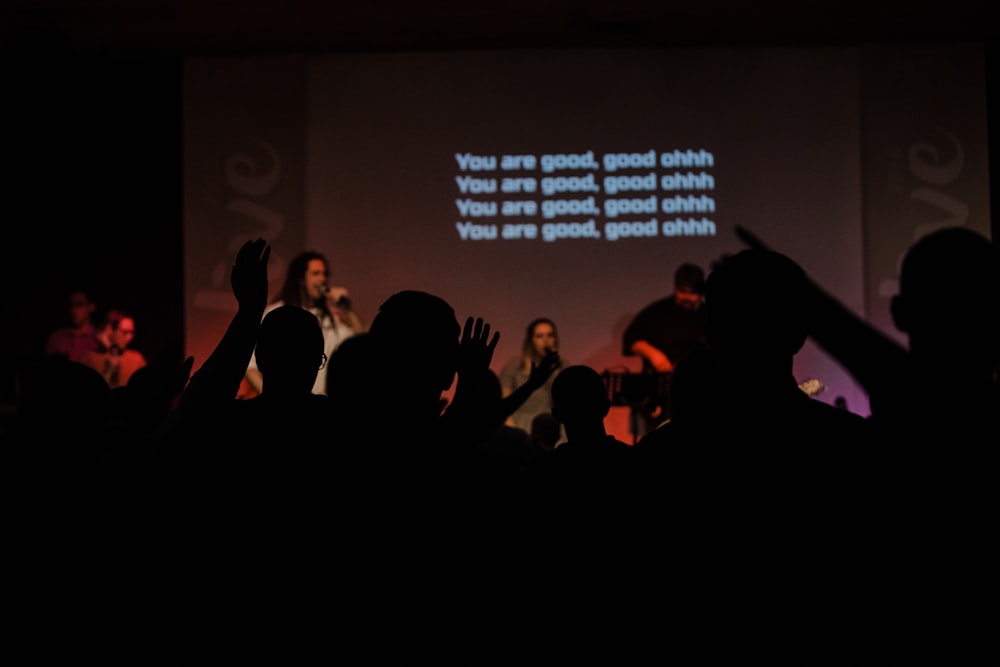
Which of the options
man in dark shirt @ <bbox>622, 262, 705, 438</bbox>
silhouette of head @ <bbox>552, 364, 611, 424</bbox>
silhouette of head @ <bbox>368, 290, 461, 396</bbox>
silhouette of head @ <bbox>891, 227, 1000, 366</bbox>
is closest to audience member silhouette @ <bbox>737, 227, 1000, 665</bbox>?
silhouette of head @ <bbox>891, 227, 1000, 366</bbox>

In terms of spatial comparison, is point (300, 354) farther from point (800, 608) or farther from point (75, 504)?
point (800, 608)

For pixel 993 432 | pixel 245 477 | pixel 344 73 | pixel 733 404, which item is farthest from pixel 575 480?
pixel 344 73

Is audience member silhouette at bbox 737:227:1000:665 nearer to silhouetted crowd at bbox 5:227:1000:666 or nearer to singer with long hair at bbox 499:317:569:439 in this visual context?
silhouetted crowd at bbox 5:227:1000:666

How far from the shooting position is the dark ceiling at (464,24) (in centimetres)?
733

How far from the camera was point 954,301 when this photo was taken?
3.60ft

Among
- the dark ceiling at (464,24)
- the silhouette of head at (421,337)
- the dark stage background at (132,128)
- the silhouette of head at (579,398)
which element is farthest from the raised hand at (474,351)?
the dark stage background at (132,128)

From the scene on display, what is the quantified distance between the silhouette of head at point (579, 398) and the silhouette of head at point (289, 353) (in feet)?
2.36

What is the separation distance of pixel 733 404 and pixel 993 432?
0.94 ft

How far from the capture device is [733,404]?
1231mm

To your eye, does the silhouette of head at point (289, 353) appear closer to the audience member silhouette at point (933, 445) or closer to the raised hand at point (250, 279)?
the raised hand at point (250, 279)

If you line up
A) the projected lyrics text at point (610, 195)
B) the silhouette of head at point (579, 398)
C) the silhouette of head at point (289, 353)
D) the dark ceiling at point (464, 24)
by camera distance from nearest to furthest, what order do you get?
the silhouette of head at point (289, 353) < the silhouette of head at point (579, 398) < the dark ceiling at point (464, 24) < the projected lyrics text at point (610, 195)

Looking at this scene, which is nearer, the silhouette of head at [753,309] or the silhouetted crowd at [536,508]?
→ the silhouetted crowd at [536,508]

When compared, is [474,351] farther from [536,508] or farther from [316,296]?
[316,296]

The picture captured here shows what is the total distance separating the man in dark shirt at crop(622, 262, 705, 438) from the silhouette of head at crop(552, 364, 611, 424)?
162 inches
